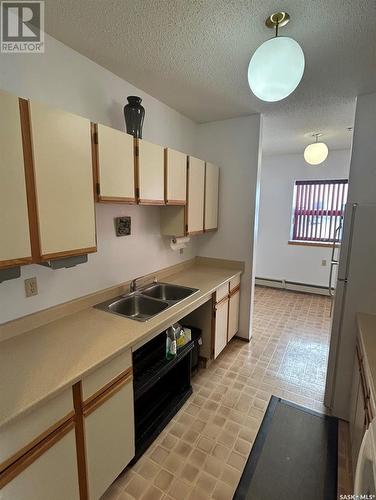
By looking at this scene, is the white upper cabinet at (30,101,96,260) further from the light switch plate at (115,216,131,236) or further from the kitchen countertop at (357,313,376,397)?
the kitchen countertop at (357,313,376,397)

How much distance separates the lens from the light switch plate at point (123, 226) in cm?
204

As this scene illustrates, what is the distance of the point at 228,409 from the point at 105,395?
4.04ft

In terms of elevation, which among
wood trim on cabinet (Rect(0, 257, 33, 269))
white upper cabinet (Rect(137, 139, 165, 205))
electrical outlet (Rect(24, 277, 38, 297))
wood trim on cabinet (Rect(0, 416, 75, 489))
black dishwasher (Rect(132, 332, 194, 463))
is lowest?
black dishwasher (Rect(132, 332, 194, 463))

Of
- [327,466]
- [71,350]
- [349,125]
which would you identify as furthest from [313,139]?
[71,350]

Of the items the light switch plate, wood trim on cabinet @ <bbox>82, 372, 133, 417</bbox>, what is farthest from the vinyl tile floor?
the light switch plate

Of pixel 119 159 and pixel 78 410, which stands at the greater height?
pixel 119 159

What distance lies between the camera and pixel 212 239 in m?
3.10

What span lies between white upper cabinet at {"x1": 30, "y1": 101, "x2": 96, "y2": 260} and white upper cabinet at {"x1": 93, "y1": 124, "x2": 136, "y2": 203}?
7 centimetres

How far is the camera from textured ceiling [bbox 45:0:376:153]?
125 cm

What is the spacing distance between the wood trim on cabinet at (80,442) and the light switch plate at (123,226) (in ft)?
3.93

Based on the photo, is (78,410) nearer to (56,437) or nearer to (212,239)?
(56,437)

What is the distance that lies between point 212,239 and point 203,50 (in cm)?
190

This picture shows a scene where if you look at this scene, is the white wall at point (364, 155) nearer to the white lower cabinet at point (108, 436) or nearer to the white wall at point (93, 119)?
the white wall at point (93, 119)

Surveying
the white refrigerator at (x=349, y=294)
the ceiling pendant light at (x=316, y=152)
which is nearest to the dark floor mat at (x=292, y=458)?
the white refrigerator at (x=349, y=294)
